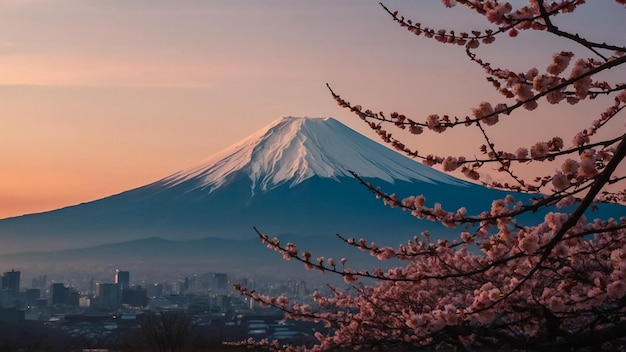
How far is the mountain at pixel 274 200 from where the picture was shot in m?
109

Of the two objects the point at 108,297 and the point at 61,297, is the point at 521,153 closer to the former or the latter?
the point at 108,297

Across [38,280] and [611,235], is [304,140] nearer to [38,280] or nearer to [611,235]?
[38,280]

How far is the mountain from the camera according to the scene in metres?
109

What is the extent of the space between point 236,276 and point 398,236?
2125 cm

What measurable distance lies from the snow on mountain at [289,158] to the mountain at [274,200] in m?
0.12

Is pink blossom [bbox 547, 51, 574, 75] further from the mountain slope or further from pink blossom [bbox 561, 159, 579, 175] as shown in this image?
the mountain slope

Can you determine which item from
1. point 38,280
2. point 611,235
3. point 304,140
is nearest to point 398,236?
point 304,140

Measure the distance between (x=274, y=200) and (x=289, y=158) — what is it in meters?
5.37

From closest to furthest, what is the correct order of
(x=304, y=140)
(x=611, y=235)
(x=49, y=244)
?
1. (x=611, y=235)
2. (x=304, y=140)
3. (x=49, y=244)

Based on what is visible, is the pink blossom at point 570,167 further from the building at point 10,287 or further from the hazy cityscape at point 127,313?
the building at point 10,287

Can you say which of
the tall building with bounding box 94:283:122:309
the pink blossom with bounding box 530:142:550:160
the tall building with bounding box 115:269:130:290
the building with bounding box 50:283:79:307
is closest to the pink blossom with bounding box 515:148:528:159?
the pink blossom with bounding box 530:142:550:160

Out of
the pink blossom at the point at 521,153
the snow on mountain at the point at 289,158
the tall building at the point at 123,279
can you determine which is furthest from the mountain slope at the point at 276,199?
the pink blossom at the point at 521,153

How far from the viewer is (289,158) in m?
114

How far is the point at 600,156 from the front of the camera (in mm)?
4633
